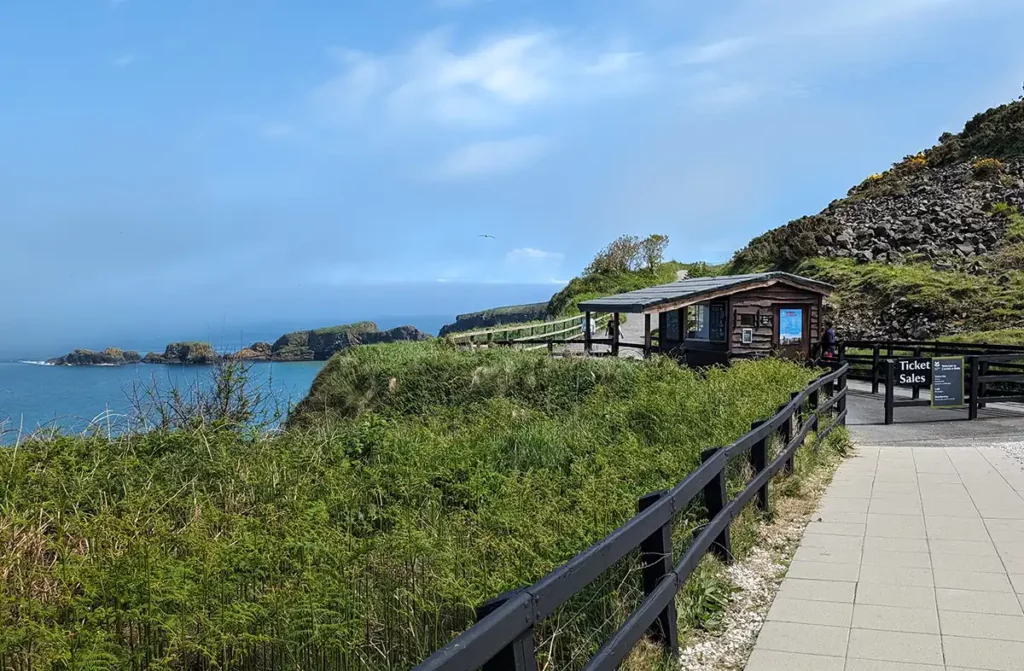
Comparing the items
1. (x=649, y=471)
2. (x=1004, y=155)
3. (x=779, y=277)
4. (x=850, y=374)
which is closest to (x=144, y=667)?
(x=649, y=471)

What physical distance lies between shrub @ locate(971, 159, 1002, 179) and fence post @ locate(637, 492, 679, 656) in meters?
Answer: 51.4

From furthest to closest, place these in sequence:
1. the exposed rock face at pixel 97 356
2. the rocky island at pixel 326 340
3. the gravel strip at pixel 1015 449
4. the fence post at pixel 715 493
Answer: the exposed rock face at pixel 97 356, the rocky island at pixel 326 340, the gravel strip at pixel 1015 449, the fence post at pixel 715 493

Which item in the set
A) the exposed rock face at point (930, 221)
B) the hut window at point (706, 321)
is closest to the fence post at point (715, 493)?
the hut window at point (706, 321)

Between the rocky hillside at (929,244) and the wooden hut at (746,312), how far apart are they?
7900 millimetres

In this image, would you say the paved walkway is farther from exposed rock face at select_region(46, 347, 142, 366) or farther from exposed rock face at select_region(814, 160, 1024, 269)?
exposed rock face at select_region(814, 160, 1024, 269)

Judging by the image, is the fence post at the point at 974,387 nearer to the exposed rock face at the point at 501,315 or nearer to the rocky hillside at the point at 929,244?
the rocky hillside at the point at 929,244

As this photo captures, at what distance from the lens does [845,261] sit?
38906 millimetres

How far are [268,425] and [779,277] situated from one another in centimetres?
1631

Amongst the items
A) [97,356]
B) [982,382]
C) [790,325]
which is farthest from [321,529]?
[97,356]

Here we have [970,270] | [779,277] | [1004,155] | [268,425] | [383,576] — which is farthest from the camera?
[1004,155]

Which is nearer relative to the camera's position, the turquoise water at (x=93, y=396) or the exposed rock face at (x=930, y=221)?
the turquoise water at (x=93, y=396)

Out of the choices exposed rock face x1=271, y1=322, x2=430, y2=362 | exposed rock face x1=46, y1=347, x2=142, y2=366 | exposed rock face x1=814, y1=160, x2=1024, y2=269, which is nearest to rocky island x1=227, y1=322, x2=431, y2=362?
exposed rock face x1=271, y1=322, x2=430, y2=362

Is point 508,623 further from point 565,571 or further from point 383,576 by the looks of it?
point 383,576

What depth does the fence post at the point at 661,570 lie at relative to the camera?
14.5ft
